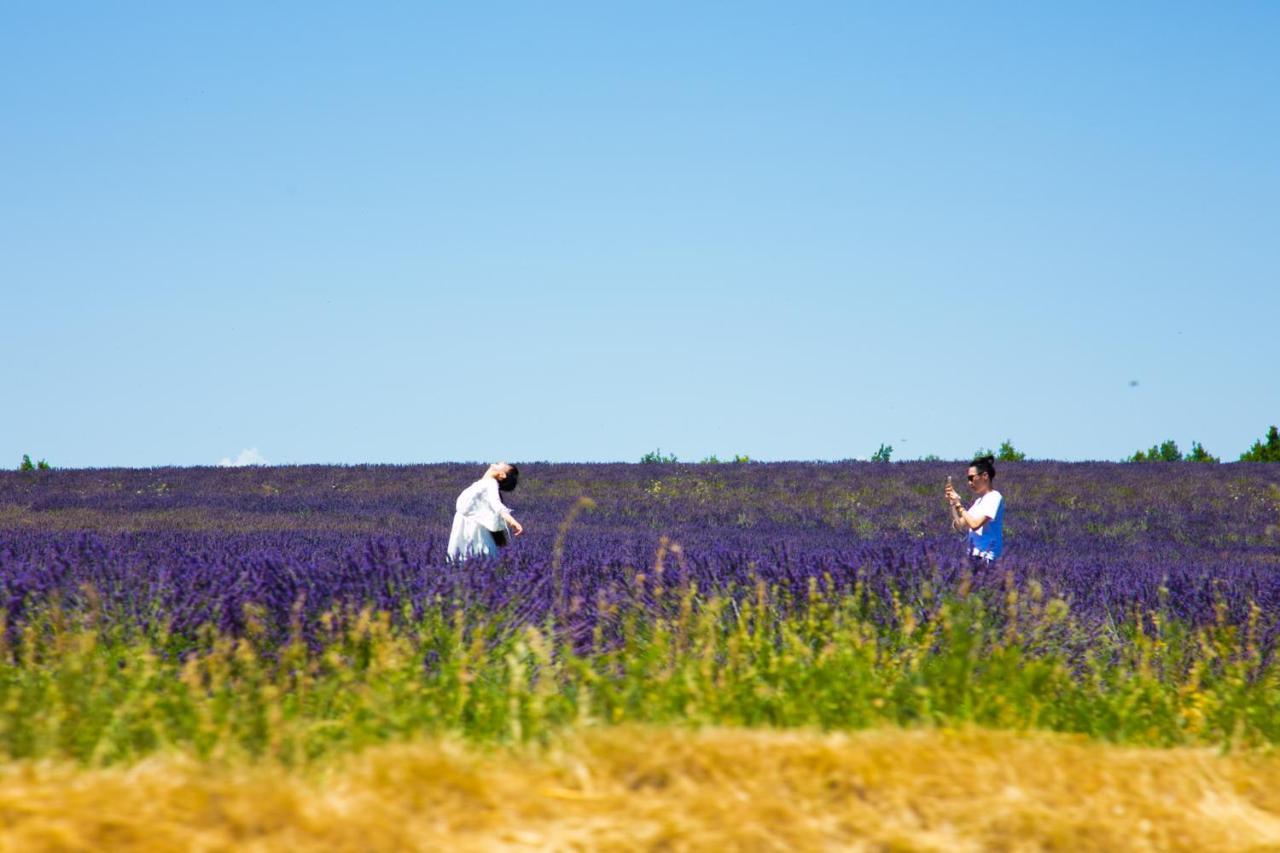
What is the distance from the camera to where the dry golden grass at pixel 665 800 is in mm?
2770

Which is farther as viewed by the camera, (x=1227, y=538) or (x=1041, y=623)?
(x=1227, y=538)

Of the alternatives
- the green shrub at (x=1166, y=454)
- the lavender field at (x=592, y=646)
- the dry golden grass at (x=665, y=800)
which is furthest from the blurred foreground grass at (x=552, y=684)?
the green shrub at (x=1166, y=454)

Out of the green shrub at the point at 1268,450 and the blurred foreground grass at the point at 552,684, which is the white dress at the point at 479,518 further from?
the green shrub at the point at 1268,450

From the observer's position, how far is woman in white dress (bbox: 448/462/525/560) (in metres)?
8.16

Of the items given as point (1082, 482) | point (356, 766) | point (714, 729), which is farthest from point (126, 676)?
point (1082, 482)

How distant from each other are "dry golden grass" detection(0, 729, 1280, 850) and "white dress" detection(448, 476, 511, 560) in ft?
15.6

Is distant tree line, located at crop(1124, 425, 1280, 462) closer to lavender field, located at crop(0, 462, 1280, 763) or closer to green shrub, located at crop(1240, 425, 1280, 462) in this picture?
green shrub, located at crop(1240, 425, 1280, 462)

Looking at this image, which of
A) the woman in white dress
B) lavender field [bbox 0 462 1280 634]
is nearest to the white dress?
the woman in white dress

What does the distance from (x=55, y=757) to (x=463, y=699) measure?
1.20 meters

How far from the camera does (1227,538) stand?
16.1 m

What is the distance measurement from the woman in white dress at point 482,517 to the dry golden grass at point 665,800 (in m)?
4.75

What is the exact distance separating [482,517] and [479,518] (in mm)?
24

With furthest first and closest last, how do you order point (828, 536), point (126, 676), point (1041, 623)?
1. point (828, 536)
2. point (1041, 623)
3. point (126, 676)

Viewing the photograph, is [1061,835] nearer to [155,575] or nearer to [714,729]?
[714,729]
